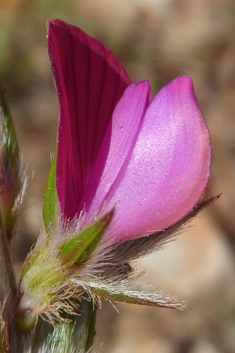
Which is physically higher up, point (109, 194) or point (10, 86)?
point (10, 86)

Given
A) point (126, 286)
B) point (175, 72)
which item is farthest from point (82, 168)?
point (175, 72)

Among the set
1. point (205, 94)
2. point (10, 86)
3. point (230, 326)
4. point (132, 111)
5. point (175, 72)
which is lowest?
point (230, 326)

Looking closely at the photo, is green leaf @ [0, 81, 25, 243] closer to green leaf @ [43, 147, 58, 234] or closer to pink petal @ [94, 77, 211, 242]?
green leaf @ [43, 147, 58, 234]

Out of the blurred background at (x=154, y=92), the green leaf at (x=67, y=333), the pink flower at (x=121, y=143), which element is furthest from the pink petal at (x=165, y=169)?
the blurred background at (x=154, y=92)

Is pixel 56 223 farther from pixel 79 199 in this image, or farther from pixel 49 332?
pixel 49 332

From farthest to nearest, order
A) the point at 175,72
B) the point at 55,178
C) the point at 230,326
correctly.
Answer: the point at 175,72
the point at 230,326
the point at 55,178

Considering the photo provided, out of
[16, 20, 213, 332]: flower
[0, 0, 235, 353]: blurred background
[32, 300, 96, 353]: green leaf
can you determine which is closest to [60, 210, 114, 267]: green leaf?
[16, 20, 213, 332]: flower

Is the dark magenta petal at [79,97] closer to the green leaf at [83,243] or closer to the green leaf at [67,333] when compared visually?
the green leaf at [83,243]
